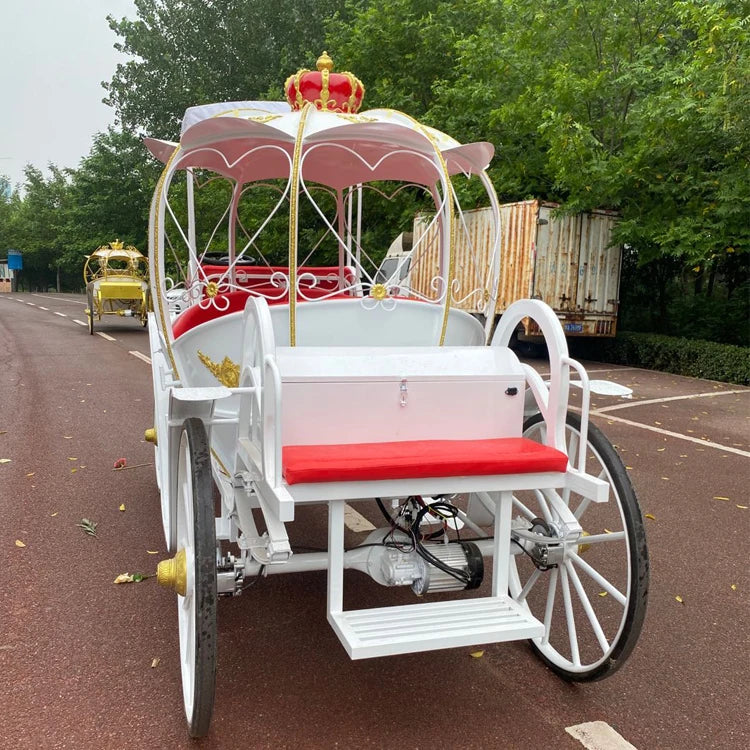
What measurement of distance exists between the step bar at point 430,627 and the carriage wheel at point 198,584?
16.9 inches

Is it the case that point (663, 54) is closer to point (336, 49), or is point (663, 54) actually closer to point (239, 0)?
point (336, 49)

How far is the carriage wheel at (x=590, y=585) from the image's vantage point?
8.25 feet

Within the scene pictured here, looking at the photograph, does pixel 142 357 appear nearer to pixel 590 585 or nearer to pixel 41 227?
pixel 590 585

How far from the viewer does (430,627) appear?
2328 millimetres

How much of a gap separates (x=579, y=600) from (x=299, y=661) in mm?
1439

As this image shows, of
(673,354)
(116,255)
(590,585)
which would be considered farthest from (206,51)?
(590,585)

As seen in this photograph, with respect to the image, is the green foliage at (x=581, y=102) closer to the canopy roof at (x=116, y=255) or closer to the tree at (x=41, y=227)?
the canopy roof at (x=116, y=255)

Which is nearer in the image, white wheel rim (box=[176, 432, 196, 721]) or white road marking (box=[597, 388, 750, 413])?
white wheel rim (box=[176, 432, 196, 721])

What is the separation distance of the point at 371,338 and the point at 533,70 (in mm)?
11343

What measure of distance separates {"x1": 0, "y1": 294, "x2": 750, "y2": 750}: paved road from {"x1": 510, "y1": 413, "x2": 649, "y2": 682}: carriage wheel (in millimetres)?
165

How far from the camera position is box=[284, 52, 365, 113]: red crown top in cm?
411

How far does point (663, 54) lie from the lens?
1205 cm

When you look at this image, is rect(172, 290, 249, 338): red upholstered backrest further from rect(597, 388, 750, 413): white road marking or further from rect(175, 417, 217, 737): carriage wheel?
rect(597, 388, 750, 413): white road marking

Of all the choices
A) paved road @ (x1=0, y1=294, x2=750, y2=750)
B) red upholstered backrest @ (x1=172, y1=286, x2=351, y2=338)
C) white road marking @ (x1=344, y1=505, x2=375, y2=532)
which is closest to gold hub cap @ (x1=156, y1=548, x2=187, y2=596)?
paved road @ (x1=0, y1=294, x2=750, y2=750)
